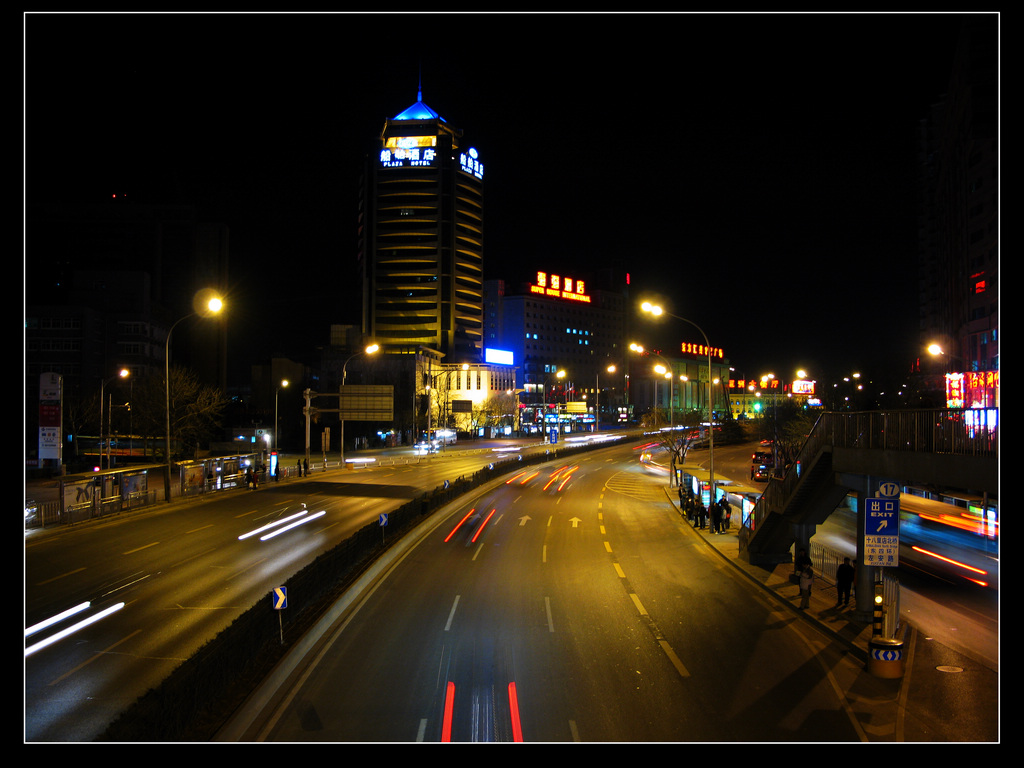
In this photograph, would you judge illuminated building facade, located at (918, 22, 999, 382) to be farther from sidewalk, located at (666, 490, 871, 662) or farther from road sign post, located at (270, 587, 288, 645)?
road sign post, located at (270, 587, 288, 645)

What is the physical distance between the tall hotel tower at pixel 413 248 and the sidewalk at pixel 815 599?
13531 cm

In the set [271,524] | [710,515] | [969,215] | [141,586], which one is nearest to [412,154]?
[969,215]

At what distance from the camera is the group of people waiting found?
96.3 feet

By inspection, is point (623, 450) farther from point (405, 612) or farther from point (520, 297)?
point (520, 297)

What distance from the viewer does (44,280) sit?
111 metres

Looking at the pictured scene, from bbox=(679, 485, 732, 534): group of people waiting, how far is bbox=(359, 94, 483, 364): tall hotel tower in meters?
125

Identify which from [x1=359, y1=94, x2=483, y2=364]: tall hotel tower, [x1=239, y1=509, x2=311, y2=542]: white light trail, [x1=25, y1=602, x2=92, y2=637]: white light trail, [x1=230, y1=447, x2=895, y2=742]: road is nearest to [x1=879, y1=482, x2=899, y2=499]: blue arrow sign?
[x1=230, y1=447, x2=895, y2=742]: road

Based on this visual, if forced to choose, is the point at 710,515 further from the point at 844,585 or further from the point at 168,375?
the point at 168,375

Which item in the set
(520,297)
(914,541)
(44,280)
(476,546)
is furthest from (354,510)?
(520,297)

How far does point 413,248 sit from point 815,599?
480ft

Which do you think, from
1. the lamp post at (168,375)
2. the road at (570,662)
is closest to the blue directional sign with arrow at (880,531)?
the road at (570,662)

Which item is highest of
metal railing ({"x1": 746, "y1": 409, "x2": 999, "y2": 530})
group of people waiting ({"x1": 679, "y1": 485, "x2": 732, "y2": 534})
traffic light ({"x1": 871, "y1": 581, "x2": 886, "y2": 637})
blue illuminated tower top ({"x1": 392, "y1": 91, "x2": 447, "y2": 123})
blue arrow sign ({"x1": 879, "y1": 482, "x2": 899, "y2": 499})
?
blue illuminated tower top ({"x1": 392, "y1": 91, "x2": 447, "y2": 123})

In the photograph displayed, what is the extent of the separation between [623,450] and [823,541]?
58.3 metres

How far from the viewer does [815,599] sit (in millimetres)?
17672
